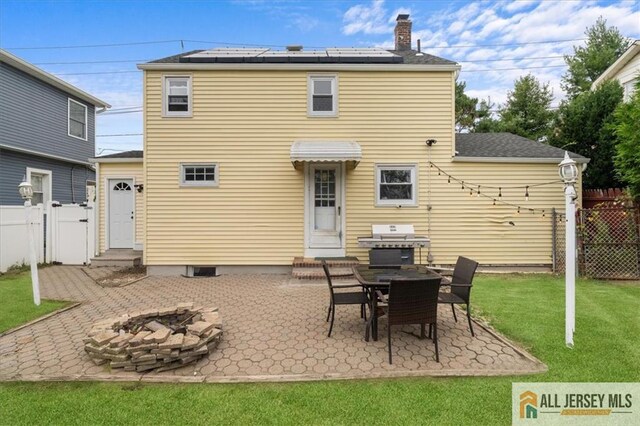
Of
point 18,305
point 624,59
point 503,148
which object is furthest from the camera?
point 624,59

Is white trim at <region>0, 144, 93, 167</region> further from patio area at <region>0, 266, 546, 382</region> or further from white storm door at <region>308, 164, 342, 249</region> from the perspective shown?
white storm door at <region>308, 164, 342, 249</region>

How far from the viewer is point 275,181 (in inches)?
359

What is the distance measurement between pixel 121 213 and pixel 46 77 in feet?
23.0

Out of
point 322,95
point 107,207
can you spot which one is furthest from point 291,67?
point 107,207

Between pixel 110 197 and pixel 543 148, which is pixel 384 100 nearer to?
pixel 543 148

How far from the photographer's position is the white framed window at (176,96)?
9109 millimetres

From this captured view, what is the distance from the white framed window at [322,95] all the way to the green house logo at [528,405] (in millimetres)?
7887

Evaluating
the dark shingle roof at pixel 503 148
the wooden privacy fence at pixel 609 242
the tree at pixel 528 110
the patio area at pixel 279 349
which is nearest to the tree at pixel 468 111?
the tree at pixel 528 110

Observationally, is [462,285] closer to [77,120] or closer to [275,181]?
[275,181]

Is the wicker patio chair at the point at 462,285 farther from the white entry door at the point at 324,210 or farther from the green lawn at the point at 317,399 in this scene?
the white entry door at the point at 324,210

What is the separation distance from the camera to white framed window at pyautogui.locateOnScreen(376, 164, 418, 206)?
9.13 metres

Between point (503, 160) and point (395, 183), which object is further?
point (395, 183)

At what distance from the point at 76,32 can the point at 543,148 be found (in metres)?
23.2

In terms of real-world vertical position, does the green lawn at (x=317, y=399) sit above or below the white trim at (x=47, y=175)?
below
